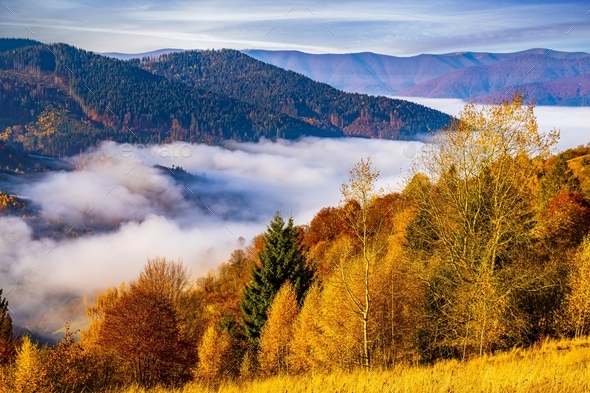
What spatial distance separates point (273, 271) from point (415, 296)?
948cm

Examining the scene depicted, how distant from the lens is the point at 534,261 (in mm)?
21016

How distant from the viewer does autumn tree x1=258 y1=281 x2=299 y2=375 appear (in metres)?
26.6

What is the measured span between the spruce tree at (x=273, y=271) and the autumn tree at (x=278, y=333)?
2.26 meters

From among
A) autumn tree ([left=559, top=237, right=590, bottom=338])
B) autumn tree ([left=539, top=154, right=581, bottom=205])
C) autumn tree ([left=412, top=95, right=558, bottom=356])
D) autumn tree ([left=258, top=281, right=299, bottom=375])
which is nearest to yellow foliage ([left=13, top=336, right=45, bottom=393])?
autumn tree ([left=412, top=95, right=558, bottom=356])

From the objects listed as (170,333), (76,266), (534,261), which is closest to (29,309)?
(76,266)

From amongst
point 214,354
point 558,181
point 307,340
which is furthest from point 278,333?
point 558,181

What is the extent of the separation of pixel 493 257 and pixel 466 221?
4.64ft

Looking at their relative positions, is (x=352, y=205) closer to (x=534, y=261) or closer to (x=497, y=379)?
(x=497, y=379)

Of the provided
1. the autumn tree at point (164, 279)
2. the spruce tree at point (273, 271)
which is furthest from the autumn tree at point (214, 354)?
the autumn tree at point (164, 279)

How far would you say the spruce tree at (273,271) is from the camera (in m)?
29.8

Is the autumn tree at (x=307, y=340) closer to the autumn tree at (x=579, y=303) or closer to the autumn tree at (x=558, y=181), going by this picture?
the autumn tree at (x=579, y=303)

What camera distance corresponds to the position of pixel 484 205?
54.1ft

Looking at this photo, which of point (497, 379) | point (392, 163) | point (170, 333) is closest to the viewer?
point (497, 379)

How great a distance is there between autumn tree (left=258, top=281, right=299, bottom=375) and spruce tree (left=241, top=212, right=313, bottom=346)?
226 centimetres
